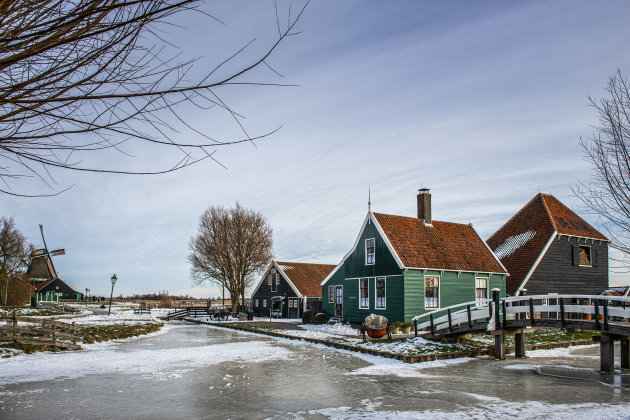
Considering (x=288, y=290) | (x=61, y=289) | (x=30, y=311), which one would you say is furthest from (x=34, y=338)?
(x=61, y=289)

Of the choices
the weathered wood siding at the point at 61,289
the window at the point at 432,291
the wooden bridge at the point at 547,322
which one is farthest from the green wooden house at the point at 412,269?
the weathered wood siding at the point at 61,289

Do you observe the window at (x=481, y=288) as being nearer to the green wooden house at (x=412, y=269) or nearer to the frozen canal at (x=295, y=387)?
the green wooden house at (x=412, y=269)

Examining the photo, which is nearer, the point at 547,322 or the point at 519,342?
the point at 547,322

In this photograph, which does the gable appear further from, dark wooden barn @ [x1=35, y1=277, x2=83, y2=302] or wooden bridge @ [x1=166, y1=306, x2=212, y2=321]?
dark wooden barn @ [x1=35, y1=277, x2=83, y2=302]

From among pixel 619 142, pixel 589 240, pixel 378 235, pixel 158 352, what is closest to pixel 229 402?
pixel 158 352

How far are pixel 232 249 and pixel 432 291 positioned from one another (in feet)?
84.9

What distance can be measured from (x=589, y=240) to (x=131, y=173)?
117 ft

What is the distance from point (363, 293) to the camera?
3033 cm

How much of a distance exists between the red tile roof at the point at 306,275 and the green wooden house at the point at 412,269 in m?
10.3

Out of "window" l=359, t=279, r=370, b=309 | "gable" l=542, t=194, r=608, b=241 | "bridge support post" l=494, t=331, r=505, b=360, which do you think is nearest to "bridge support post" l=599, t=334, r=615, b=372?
"bridge support post" l=494, t=331, r=505, b=360

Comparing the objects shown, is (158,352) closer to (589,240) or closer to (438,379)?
(438,379)

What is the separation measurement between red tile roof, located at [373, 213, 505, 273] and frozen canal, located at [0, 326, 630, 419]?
35.3ft

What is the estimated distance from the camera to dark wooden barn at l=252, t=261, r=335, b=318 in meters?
43.7

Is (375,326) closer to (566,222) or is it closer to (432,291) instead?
(432,291)
